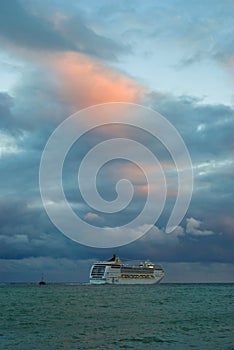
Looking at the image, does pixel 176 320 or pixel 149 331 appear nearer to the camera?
pixel 149 331

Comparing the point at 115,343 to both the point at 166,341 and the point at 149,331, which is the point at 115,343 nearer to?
the point at 166,341

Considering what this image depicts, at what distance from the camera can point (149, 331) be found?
4706 cm

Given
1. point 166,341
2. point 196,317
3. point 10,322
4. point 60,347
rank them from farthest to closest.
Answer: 1. point 196,317
2. point 10,322
3. point 166,341
4. point 60,347

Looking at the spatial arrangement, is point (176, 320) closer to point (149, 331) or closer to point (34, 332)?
point (149, 331)

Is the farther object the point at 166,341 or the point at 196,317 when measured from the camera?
the point at 196,317

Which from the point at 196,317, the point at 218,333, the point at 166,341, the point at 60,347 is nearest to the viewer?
the point at 60,347

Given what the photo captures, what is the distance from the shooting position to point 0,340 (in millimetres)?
40656

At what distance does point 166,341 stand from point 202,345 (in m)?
3.25

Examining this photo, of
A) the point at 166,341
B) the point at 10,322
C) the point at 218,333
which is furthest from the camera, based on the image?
the point at 10,322

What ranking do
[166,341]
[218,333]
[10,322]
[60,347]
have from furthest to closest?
[10,322]
[218,333]
[166,341]
[60,347]

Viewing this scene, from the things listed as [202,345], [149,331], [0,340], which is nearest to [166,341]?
[202,345]

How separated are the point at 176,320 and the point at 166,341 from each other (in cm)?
1859

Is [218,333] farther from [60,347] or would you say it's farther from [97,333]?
[60,347]

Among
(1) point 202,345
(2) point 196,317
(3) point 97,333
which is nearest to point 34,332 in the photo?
(3) point 97,333
